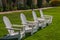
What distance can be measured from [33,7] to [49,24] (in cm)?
1841

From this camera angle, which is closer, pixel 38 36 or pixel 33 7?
pixel 38 36

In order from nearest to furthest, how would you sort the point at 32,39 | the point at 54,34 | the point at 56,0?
the point at 32,39, the point at 54,34, the point at 56,0

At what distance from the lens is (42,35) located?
43.0 ft

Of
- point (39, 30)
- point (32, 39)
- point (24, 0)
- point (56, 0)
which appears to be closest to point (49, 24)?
point (39, 30)

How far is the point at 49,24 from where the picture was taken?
1734 cm

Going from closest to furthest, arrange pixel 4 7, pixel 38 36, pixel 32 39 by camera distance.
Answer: pixel 32 39
pixel 38 36
pixel 4 7

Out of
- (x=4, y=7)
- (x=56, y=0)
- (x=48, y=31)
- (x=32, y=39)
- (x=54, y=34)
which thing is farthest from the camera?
(x=56, y=0)

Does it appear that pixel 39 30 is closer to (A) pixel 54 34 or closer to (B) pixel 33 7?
(A) pixel 54 34

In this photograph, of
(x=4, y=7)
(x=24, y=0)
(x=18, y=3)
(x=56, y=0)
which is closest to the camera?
(x=4, y=7)

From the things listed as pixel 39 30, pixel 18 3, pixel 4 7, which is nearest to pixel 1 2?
pixel 4 7

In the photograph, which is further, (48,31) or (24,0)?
(24,0)

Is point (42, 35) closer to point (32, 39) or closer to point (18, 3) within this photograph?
point (32, 39)

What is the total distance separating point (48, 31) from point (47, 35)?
1.26 meters

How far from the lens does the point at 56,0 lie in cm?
4734
